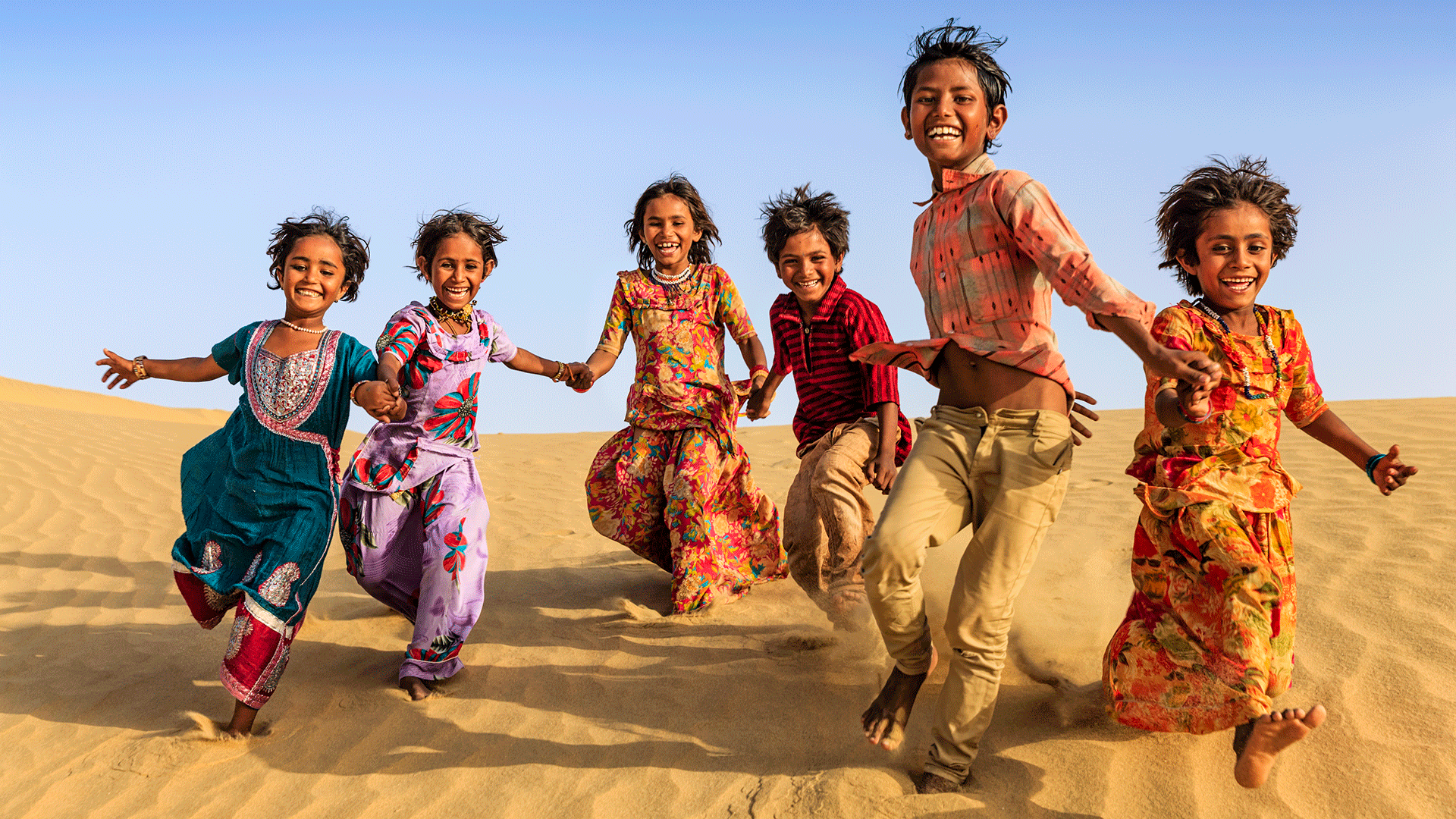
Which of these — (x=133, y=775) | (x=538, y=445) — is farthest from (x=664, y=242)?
(x=538, y=445)

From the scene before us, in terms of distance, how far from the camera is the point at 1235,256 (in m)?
3.28

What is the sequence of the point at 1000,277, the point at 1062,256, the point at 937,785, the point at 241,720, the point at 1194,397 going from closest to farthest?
the point at 1194,397
the point at 1062,256
the point at 937,785
the point at 1000,277
the point at 241,720

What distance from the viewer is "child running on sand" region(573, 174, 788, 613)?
202 inches

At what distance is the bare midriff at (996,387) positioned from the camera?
3145 mm

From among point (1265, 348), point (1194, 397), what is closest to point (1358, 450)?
point (1265, 348)

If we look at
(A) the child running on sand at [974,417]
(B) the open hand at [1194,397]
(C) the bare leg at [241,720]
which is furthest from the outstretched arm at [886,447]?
(C) the bare leg at [241,720]

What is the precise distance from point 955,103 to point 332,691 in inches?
137

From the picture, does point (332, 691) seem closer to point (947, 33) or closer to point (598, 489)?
point (598, 489)

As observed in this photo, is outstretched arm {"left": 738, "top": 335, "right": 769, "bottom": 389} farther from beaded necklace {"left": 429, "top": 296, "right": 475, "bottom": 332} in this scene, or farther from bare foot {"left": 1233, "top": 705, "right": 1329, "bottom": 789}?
bare foot {"left": 1233, "top": 705, "right": 1329, "bottom": 789}

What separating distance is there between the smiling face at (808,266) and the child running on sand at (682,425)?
21.1 inches

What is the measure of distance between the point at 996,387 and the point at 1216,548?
847mm

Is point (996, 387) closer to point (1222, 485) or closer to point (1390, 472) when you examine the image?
point (1222, 485)

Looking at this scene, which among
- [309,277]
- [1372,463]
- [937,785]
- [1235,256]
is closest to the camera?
[937,785]

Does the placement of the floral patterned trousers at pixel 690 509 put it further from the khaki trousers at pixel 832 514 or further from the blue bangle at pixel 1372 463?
the blue bangle at pixel 1372 463
